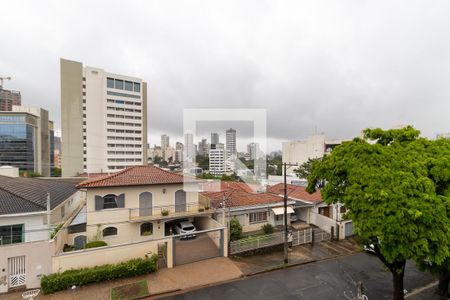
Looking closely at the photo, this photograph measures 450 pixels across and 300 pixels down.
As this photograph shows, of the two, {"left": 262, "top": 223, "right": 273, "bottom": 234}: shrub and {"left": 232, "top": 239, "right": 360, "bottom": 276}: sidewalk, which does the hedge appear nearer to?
{"left": 232, "top": 239, "right": 360, "bottom": 276}: sidewalk

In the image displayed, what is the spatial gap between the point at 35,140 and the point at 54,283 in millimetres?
65974

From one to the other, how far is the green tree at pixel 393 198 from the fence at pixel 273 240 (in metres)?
6.76

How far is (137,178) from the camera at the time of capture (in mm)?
14711

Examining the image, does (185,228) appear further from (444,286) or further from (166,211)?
(444,286)

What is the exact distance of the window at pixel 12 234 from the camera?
1074cm

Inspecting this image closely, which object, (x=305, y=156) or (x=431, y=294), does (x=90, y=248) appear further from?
(x=305, y=156)

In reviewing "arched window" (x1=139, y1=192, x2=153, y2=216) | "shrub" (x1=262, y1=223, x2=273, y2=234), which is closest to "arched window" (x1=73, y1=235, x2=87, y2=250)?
"arched window" (x1=139, y1=192, x2=153, y2=216)

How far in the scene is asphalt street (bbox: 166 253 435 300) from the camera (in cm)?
975

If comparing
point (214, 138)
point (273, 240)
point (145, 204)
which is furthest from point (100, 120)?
point (273, 240)

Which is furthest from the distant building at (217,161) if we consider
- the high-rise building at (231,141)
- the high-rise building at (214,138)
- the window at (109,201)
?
the window at (109,201)

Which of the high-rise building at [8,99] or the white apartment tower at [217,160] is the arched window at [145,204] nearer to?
the white apartment tower at [217,160]

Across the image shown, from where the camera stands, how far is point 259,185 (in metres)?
24.8

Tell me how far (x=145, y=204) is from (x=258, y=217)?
339 inches

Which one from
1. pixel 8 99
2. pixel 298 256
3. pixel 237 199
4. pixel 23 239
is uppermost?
pixel 8 99
